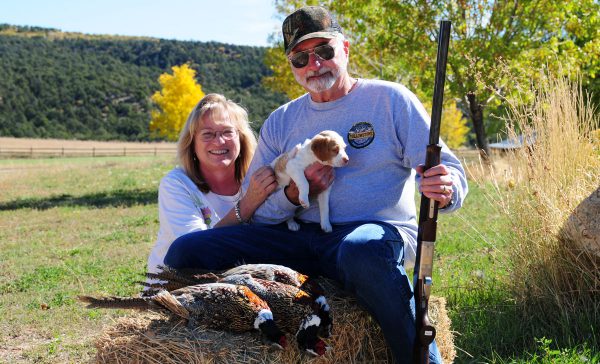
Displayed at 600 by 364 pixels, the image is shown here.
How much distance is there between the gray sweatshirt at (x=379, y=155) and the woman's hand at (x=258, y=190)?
0.44ft

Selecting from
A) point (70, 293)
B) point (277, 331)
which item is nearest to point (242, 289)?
point (277, 331)

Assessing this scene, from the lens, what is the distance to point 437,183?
9.73 feet

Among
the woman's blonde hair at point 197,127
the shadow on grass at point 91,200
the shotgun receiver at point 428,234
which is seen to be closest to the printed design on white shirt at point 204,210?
the woman's blonde hair at point 197,127

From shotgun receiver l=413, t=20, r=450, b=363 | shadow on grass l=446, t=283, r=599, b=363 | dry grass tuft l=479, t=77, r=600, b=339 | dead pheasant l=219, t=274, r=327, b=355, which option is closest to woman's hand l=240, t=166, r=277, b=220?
dead pheasant l=219, t=274, r=327, b=355

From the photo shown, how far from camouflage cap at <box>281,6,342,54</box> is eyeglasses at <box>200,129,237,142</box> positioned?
1.08 metres

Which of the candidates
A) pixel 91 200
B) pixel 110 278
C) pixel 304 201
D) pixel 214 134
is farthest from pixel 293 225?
pixel 91 200

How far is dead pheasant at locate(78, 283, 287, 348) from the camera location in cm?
294

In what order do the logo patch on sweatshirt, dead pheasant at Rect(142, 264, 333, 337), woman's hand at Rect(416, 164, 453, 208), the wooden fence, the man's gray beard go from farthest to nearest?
1. the wooden fence
2. the man's gray beard
3. the logo patch on sweatshirt
4. dead pheasant at Rect(142, 264, 333, 337)
5. woman's hand at Rect(416, 164, 453, 208)

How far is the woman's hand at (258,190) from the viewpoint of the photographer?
3881mm

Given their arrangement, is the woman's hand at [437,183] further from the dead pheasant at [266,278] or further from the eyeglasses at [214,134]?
the eyeglasses at [214,134]

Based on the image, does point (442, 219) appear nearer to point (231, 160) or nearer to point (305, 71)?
point (231, 160)

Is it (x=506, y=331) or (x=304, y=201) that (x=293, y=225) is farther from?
(x=506, y=331)

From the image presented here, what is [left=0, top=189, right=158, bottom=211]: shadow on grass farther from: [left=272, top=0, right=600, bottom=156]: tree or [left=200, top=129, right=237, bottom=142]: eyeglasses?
[left=200, top=129, right=237, bottom=142]: eyeglasses

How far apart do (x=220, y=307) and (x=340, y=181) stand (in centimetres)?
111
